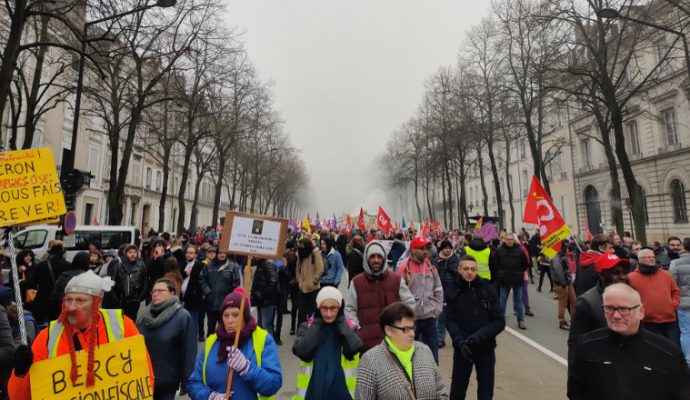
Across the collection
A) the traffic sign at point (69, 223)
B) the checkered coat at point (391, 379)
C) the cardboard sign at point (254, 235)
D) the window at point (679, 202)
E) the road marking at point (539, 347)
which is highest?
the window at point (679, 202)

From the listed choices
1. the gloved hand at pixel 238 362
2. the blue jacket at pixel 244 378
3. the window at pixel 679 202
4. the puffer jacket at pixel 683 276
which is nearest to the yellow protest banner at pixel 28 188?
the blue jacket at pixel 244 378

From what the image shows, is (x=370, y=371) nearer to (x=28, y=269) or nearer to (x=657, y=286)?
(x=657, y=286)

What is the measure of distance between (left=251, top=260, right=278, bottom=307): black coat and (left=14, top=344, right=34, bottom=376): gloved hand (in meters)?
4.62

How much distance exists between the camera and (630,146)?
31500 millimetres

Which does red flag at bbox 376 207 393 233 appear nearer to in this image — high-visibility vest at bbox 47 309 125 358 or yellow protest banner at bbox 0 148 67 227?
yellow protest banner at bbox 0 148 67 227

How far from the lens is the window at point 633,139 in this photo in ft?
100

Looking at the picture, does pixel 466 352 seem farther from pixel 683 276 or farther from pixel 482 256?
pixel 683 276

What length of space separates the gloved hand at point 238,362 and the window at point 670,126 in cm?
3393

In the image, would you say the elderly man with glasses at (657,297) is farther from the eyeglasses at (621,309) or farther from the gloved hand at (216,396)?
the gloved hand at (216,396)

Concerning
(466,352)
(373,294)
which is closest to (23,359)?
(373,294)

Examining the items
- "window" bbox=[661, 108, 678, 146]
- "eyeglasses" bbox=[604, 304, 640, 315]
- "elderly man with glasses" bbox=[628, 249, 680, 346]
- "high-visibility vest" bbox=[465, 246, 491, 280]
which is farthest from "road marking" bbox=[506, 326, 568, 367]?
"window" bbox=[661, 108, 678, 146]

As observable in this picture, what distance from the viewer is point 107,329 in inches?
99.7

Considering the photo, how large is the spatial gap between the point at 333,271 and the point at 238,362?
18.3 feet

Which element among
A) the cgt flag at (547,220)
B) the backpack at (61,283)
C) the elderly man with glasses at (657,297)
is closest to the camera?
the elderly man with glasses at (657,297)
